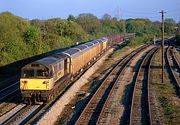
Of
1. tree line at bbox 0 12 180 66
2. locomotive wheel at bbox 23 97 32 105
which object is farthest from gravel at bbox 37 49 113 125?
tree line at bbox 0 12 180 66

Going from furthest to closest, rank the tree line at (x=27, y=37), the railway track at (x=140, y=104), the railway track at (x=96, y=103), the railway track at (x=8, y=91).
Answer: the tree line at (x=27, y=37) → the railway track at (x=8, y=91) → the railway track at (x=96, y=103) → the railway track at (x=140, y=104)


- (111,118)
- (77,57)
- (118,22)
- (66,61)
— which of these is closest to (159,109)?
(111,118)

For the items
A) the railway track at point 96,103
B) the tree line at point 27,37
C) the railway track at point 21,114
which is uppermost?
the tree line at point 27,37

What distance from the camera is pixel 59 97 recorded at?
79.7ft

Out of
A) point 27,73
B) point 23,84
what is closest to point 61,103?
point 23,84

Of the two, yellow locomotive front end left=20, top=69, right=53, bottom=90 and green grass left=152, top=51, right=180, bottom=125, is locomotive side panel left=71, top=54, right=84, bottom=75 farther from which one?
yellow locomotive front end left=20, top=69, right=53, bottom=90

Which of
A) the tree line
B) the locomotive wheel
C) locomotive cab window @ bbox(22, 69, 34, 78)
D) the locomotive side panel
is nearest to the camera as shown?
locomotive cab window @ bbox(22, 69, 34, 78)

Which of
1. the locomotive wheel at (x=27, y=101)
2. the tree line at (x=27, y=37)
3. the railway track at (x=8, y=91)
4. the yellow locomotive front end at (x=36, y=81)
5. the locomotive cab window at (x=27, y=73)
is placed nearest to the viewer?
the yellow locomotive front end at (x=36, y=81)

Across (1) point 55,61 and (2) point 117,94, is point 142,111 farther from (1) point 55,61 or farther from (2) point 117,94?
(1) point 55,61

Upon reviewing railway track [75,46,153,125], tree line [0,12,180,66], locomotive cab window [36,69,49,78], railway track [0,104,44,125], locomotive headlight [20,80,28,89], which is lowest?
railway track [0,104,44,125]

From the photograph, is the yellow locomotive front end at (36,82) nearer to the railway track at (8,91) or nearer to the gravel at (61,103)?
the gravel at (61,103)

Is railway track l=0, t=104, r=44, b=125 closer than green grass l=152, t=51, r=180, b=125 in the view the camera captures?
Yes

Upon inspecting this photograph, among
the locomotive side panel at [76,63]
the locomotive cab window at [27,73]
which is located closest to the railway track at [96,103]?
the locomotive side panel at [76,63]

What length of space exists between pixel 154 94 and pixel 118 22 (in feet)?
376
